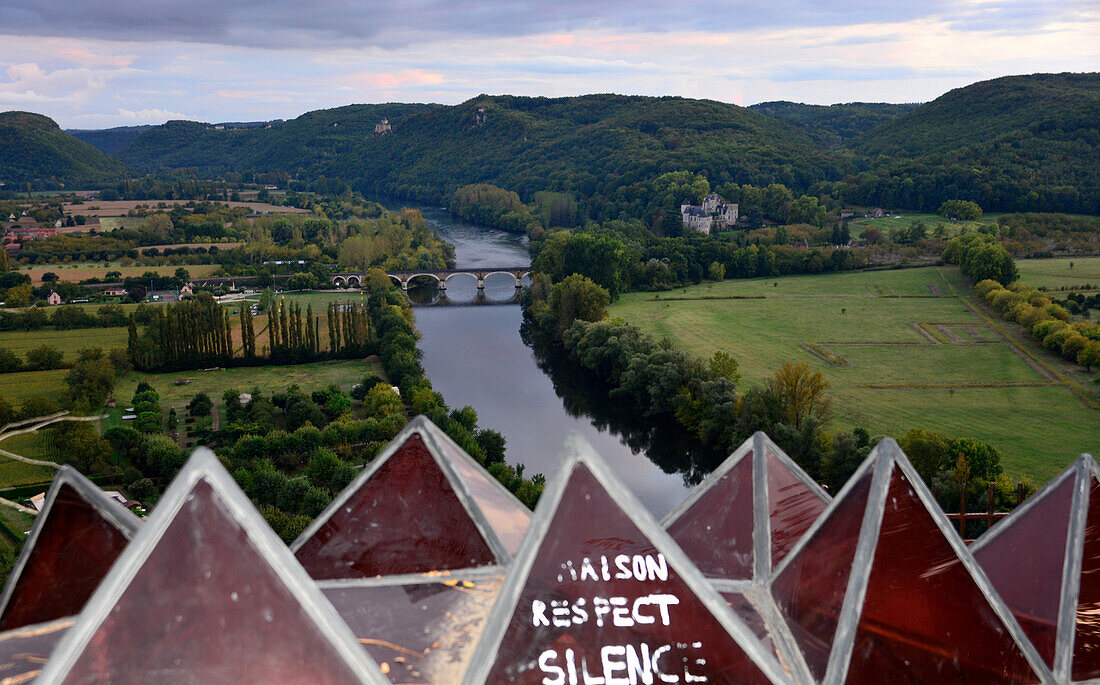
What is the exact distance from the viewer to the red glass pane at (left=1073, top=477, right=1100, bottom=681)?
4488mm

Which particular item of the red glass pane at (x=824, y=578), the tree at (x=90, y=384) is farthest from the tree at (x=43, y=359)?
the red glass pane at (x=824, y=578)

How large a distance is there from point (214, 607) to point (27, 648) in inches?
68.0

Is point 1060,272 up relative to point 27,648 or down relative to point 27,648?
down

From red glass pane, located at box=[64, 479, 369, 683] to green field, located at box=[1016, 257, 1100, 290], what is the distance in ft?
252

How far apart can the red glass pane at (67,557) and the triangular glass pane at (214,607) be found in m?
1.66

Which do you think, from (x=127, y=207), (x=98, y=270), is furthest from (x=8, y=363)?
(x=127, y=207)

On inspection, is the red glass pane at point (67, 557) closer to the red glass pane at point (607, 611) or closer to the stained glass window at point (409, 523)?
the stained glass window at point (409, 523)

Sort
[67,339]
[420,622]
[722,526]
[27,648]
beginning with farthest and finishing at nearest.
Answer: [67,339]
[722,526]
[420,622]
[27,648]

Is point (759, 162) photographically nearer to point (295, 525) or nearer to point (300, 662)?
point (295, 525)

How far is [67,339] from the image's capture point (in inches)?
2451

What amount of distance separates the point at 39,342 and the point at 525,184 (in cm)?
11735

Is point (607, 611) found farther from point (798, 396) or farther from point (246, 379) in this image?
point (246, 379)

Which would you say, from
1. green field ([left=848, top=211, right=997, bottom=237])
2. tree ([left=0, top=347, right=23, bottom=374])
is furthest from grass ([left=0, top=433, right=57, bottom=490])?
green field ([left=848, top=211, right=997, bottom=237])

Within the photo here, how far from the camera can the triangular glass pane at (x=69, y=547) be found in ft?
14.0
